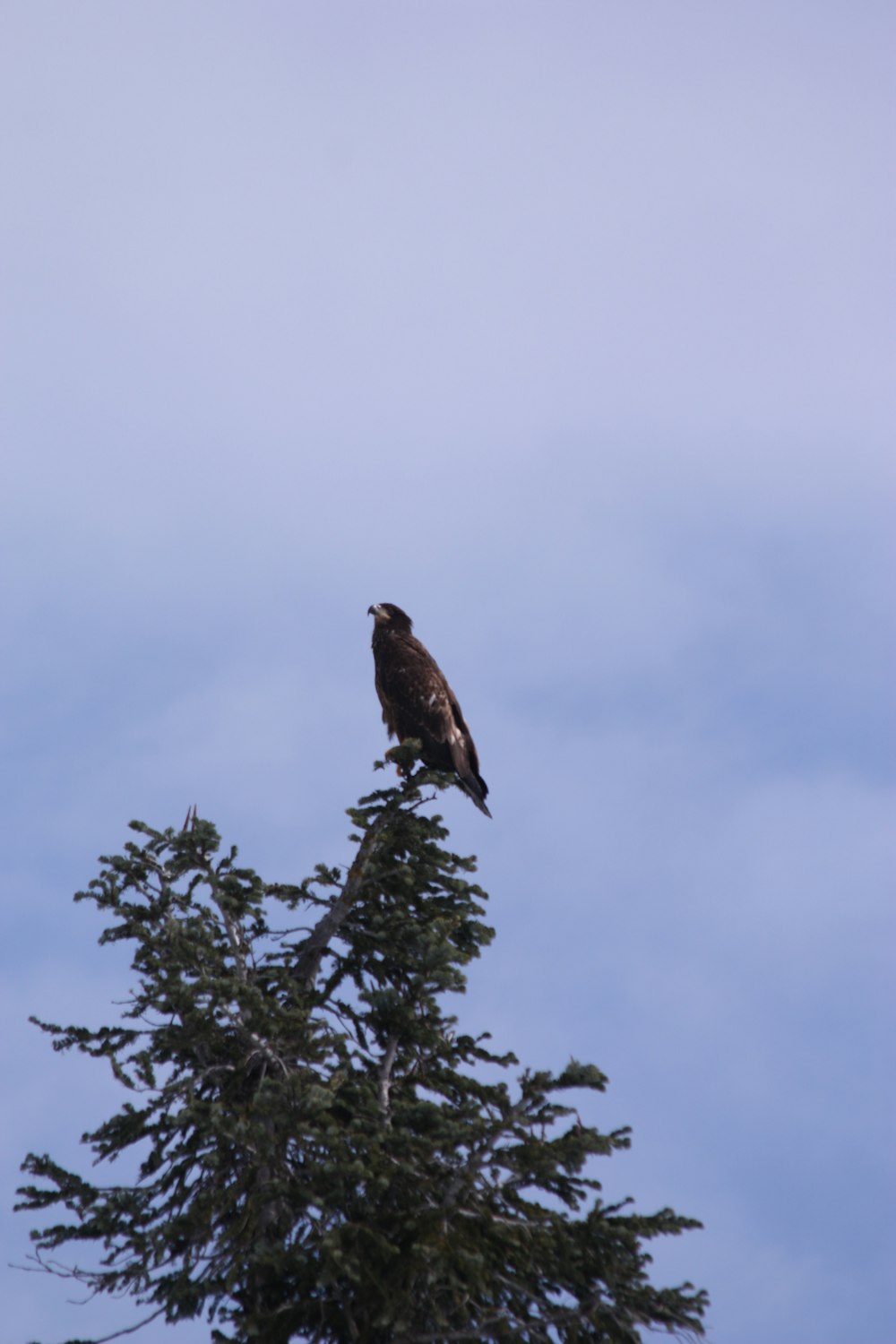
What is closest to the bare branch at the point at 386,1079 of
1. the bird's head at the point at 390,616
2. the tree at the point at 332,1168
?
the tree at the point at 332,1168

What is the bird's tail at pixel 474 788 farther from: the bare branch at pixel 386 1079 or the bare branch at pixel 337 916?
the bare branch at pixel 386 1079

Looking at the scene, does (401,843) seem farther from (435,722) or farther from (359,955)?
(435,722)

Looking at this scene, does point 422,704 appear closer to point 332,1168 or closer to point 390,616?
point 390,616

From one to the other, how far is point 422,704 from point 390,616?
2.03m

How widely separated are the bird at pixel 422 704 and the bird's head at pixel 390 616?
13 millimetres

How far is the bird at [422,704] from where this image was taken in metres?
16.0

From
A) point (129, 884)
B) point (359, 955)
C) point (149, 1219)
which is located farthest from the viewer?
point (359, 955)

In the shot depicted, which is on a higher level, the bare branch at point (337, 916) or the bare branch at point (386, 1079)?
the bare branch at point (337, 916)

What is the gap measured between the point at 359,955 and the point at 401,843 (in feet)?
3.95

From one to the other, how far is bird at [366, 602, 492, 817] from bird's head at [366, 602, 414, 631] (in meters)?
A: 0.01

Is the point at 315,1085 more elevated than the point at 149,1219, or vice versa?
the point at 315,1085

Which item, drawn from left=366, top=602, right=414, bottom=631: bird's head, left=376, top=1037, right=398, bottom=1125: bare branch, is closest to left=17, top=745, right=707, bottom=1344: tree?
left=376, top=1037, right=398, bottom=1125: bare branch

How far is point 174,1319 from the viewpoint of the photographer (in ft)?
32.8

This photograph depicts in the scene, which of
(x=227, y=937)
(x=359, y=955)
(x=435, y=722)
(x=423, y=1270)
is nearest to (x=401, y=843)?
(x=359, y=955)
